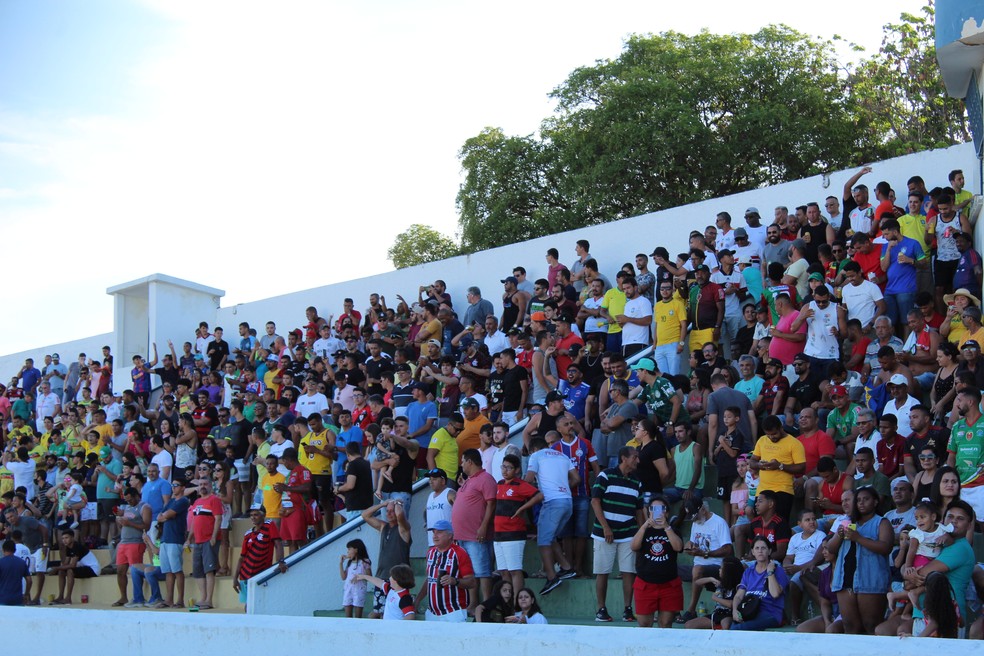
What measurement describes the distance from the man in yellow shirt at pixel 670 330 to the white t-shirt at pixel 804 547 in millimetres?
4361

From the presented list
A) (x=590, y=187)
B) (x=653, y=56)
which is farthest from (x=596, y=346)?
(x=653, y=56)

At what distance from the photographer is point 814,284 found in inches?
476

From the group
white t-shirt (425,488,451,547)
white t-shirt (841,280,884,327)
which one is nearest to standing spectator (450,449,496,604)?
white t-shirt (425,488,451,547)

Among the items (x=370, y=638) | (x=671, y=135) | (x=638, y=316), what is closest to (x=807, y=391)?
(x=638, y=316)

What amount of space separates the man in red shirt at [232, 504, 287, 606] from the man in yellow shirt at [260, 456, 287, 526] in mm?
119

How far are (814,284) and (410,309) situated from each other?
803 cm

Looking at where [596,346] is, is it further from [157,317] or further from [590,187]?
[590,187]

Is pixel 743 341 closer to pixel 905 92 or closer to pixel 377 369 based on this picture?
pixel 377 369

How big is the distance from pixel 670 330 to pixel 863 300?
7.46ft

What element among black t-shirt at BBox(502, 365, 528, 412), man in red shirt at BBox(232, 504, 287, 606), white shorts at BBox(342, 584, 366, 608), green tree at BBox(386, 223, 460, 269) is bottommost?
white shorts at BBox(342, 584, 366, 608)

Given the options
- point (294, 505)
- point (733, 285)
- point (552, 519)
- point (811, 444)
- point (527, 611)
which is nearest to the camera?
point (527, 611)

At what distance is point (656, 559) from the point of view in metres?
9.22

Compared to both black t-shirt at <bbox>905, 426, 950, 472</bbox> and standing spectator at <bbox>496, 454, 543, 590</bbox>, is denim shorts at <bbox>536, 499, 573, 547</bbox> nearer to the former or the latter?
standing spectator at <bbox>496, 454, 543, 590</bbox>

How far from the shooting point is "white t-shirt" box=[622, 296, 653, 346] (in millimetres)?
13859
